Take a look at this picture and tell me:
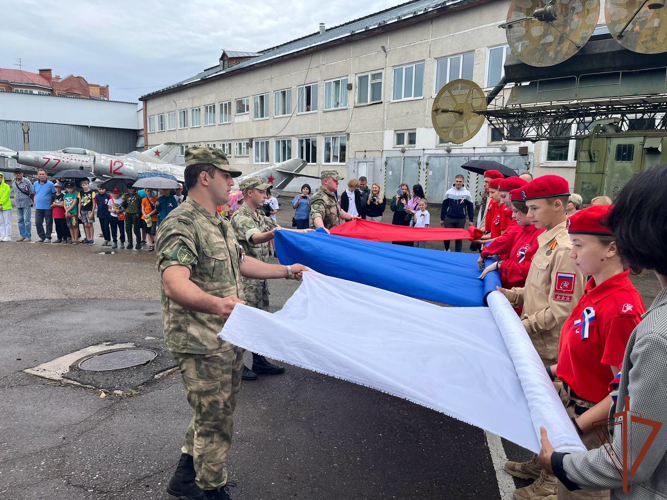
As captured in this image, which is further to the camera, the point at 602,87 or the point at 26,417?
the point at 602,87

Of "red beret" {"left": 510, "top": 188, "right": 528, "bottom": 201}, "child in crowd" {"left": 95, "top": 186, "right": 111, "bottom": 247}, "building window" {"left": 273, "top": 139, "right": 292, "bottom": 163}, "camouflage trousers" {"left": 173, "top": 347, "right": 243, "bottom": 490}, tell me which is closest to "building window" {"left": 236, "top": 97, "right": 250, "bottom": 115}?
"building window" {"left": 273, "top": 139, "right": 292, "bottom": 163}

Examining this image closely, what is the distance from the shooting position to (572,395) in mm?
2357

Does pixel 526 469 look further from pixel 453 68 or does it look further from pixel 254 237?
pixel 453 68

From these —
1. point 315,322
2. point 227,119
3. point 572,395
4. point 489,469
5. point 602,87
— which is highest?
point 227,119

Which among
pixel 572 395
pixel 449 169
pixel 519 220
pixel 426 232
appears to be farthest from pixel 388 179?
pixel 572 395

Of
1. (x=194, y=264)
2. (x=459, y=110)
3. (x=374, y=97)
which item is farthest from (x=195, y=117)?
(x=194, y=264)

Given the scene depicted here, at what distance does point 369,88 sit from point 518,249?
23.6 metres

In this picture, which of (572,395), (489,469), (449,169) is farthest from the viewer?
(449,169)

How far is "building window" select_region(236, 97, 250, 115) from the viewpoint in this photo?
3538 cm

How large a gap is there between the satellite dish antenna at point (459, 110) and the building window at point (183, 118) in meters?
35.7

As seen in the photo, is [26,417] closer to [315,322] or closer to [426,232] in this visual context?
[315,322]

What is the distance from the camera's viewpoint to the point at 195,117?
41.5 metres

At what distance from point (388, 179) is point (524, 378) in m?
23.0

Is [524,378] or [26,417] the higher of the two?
[524,378]
